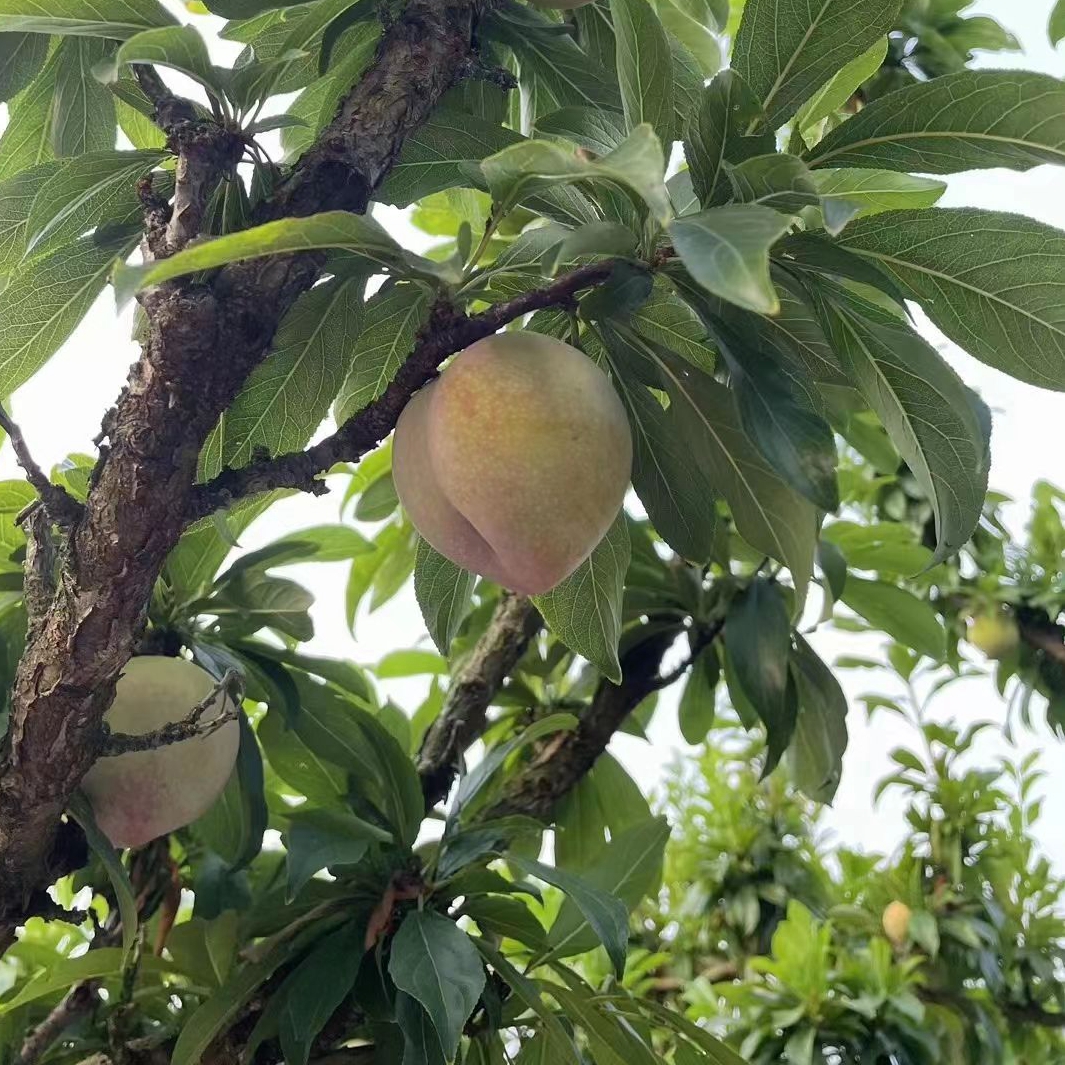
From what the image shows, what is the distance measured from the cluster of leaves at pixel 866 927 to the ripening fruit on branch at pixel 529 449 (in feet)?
2.95

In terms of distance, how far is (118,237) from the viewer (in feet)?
1.89

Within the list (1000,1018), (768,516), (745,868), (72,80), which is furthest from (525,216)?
(1000,1018)

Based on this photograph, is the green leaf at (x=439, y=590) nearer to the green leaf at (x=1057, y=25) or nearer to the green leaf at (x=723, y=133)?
the green leaf at (x=723, y=133)

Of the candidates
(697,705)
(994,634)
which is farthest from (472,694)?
(994,634)

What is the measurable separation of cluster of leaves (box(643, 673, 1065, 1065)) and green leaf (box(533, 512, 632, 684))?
73 centimetres

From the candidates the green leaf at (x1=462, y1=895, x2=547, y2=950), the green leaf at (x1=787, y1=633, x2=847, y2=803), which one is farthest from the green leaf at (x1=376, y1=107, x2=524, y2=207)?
the green leaf at (x1=787, y1=633, x2=847, y2=803)

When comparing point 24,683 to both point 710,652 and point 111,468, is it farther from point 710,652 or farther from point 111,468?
point 710,652

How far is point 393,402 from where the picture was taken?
0.50 meters

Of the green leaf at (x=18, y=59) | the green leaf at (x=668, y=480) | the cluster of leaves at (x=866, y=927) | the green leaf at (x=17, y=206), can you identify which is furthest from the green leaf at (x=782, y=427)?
the cluster of leaves at (x=866, y=927)

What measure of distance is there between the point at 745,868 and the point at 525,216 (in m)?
0.91

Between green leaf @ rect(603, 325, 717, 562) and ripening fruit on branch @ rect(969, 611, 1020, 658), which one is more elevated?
green leaf @ rect(603, 325, 717, 562)

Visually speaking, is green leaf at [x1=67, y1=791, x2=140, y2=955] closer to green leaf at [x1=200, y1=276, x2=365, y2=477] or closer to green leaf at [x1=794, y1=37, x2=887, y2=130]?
green leaf at [x1=200, y1=276, x2=365, y2=477]

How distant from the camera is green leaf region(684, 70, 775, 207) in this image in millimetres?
461

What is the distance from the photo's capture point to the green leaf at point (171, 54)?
1.47ft
